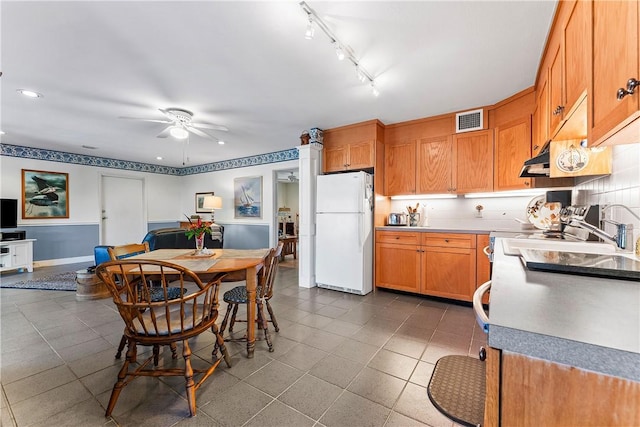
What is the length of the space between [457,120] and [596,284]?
10.1 ft

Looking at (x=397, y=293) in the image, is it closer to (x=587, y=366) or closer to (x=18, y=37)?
(x=587, y=366)

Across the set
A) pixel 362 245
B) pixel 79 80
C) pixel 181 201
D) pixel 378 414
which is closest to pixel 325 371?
pixel 378 414

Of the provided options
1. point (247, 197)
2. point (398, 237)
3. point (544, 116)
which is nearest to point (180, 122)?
point (247, 197)

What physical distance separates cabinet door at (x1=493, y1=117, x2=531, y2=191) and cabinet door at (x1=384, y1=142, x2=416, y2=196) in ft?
3.22

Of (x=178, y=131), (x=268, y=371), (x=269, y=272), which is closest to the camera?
(x=268, y=371)

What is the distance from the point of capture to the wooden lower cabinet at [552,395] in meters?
0.48

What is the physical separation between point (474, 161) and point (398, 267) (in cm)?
165

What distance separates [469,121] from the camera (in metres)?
3.31

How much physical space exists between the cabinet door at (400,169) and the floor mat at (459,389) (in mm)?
2285

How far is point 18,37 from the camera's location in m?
1.96

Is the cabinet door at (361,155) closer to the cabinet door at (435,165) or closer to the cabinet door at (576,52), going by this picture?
the cabinet door at (435,165)

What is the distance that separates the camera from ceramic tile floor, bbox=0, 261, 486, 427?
1.46m

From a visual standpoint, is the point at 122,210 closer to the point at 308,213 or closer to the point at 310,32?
the point at 308,213

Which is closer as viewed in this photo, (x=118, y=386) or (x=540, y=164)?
(x=118, y=386)
